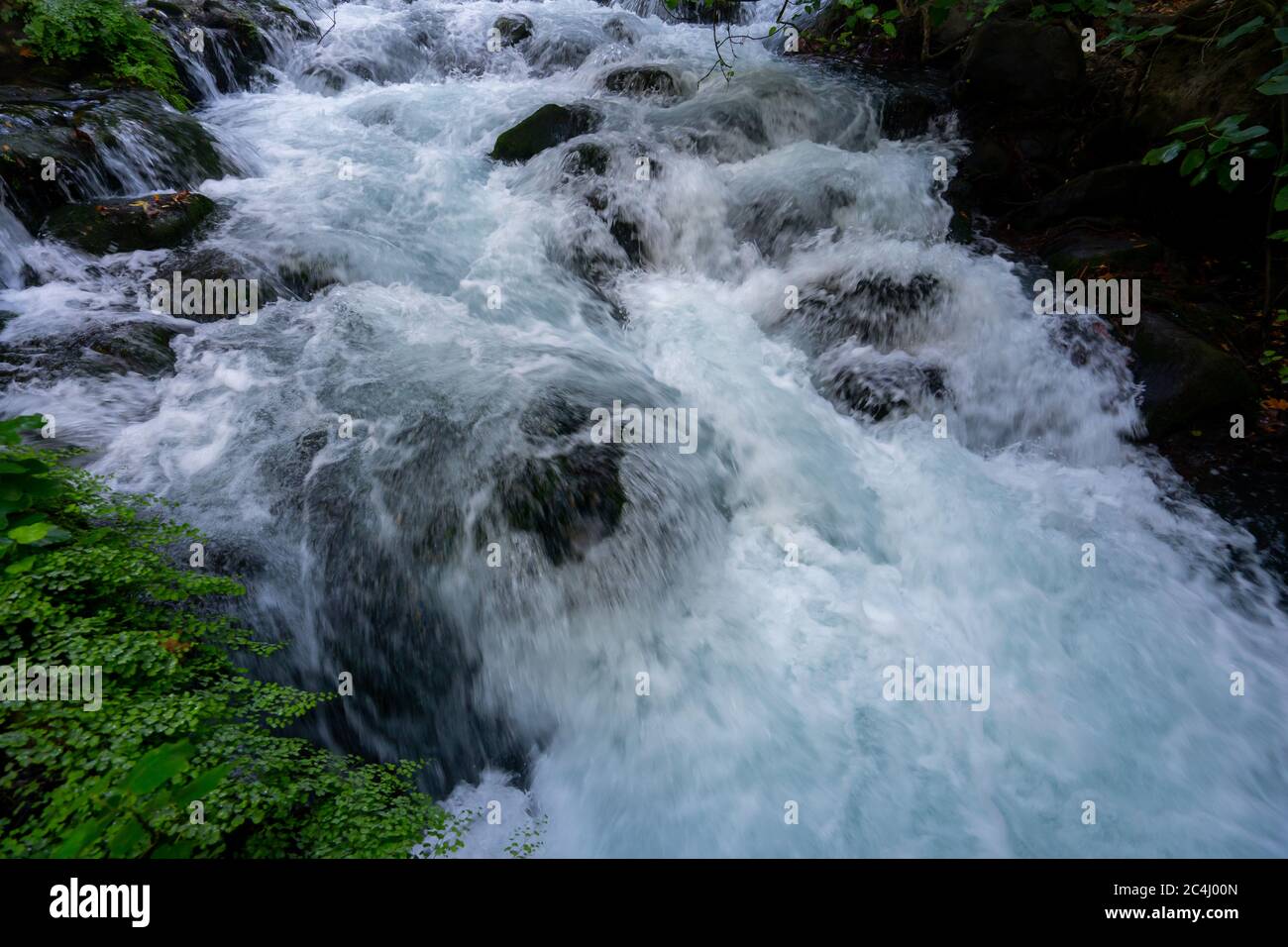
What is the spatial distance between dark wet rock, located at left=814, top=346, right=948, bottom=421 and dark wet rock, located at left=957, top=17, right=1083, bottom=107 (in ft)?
16.4

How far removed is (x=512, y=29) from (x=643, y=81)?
4466 mm

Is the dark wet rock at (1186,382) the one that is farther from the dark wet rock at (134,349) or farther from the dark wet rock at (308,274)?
the dark wet rock at (134,349)

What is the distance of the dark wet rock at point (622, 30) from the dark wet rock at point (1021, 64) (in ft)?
23.4

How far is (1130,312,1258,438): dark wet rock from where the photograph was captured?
6.16 metres

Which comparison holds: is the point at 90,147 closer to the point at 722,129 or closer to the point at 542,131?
the point at 542,131

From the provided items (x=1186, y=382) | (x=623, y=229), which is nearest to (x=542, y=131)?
(x=623, y=229)

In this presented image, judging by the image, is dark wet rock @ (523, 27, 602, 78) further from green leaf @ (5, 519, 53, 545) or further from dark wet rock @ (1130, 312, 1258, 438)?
green leaf @ (5, 519, 53, 545)

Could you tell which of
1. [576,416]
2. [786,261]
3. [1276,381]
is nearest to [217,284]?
[576,416]

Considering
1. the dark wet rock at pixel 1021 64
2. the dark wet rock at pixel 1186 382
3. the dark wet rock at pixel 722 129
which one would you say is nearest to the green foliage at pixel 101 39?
the dark wet rock at pixel 722 129

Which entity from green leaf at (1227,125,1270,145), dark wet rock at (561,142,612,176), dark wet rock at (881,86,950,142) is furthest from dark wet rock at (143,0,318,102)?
green leaf at (1227,125,1270,145)

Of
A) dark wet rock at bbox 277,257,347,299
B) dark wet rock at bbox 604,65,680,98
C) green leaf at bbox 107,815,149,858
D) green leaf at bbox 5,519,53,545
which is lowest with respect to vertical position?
green leaf at bbox 107,815,149,858

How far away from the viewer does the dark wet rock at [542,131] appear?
9883 mm
